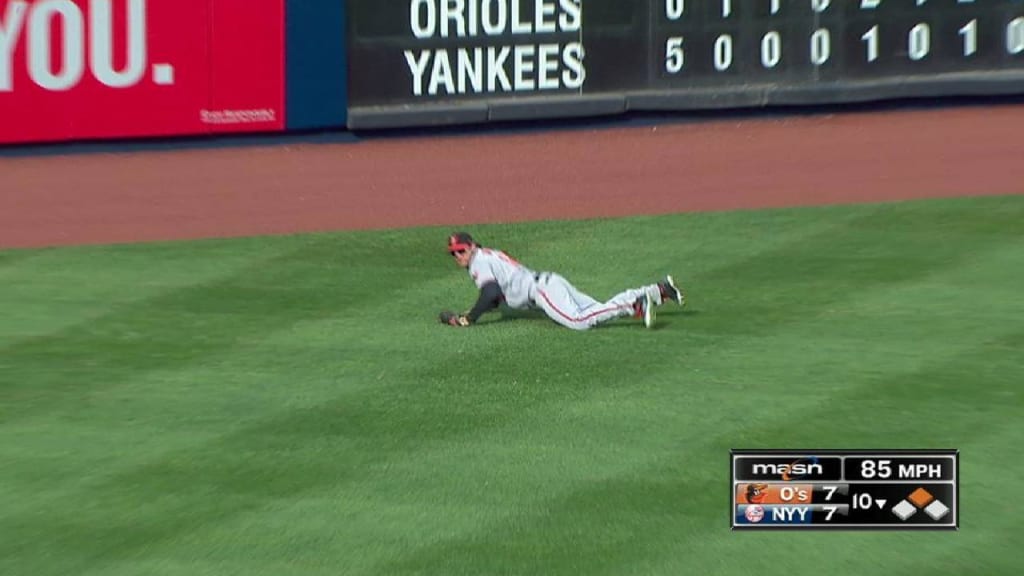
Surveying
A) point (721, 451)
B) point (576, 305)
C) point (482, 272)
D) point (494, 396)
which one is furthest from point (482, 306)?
point (721, 451)

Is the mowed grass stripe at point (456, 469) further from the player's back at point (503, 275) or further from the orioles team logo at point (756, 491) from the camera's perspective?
the player's back at point (503, 275)

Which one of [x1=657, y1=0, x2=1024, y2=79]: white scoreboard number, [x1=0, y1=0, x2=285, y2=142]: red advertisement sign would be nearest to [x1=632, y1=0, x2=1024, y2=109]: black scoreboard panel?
[x1=657, y1=0, x2=1024, y2=79]: white scoreboard number

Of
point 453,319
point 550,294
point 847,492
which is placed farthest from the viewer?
point 453,319

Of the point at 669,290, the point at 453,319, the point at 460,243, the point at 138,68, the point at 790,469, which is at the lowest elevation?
the point at 790,469

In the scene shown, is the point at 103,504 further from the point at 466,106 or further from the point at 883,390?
the point at 466,106

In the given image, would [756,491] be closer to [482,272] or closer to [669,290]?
[669,290]

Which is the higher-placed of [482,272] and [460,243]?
[460,243]

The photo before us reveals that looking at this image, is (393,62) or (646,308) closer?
(646,308)

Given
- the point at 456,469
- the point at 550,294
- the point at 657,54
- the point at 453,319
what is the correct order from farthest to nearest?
1. the point at 657,54
2. the point at 453,319
3. the point at 550,294
4. the point at 456,469

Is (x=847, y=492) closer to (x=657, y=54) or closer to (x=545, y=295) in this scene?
(x=545, y=295)
